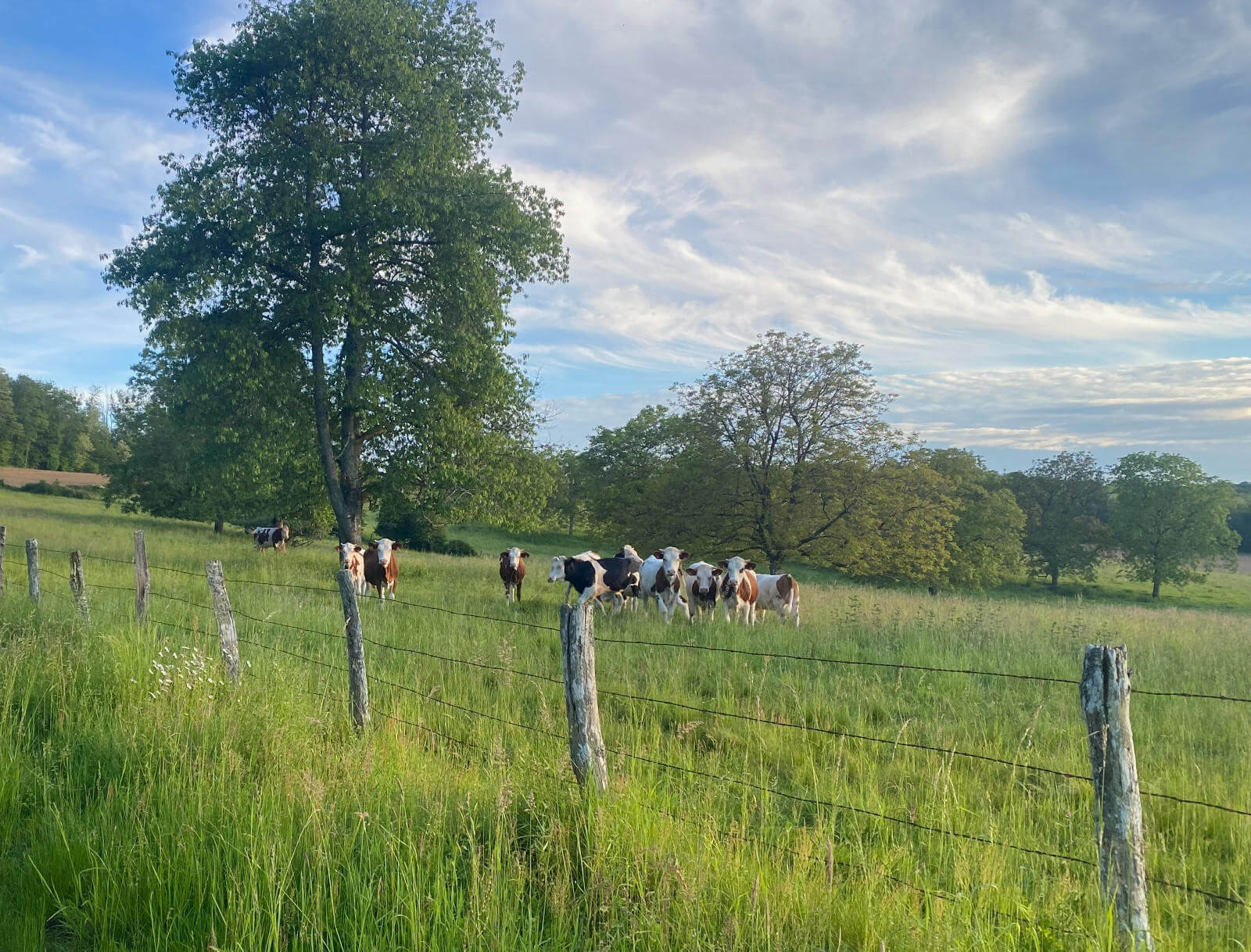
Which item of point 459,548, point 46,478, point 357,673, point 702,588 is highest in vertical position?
point 46,478

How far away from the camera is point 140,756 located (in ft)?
15.1

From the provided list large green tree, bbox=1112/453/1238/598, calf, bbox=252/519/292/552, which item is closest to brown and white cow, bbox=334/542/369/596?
calf, bbox=252/519/292/552

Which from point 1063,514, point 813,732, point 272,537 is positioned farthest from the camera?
point 1063,514

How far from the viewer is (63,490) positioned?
58.2 metres

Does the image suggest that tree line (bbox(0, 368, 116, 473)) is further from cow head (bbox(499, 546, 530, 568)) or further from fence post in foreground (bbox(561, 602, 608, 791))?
fence post in foreground (bbox(561, 602, 608, 791))

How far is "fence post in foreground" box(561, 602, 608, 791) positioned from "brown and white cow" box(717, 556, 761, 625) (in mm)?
12044

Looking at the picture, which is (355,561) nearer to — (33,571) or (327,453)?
(327,453)

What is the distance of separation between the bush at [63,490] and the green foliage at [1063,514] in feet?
228

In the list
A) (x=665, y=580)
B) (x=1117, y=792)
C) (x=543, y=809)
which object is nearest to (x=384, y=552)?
(x=665, y=580)

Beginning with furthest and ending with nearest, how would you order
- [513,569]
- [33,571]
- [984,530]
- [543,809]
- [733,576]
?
[984,530]
[513,569]
[733,576]
[33,571]
[543,809]

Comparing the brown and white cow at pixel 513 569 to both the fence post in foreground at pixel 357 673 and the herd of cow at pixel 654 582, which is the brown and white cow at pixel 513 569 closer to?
the herd of cow at pixel 654 582

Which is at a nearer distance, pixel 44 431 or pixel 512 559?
pixel 512 559

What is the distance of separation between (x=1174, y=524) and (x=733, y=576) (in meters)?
48.5

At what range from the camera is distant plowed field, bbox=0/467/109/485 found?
59.3 meters
